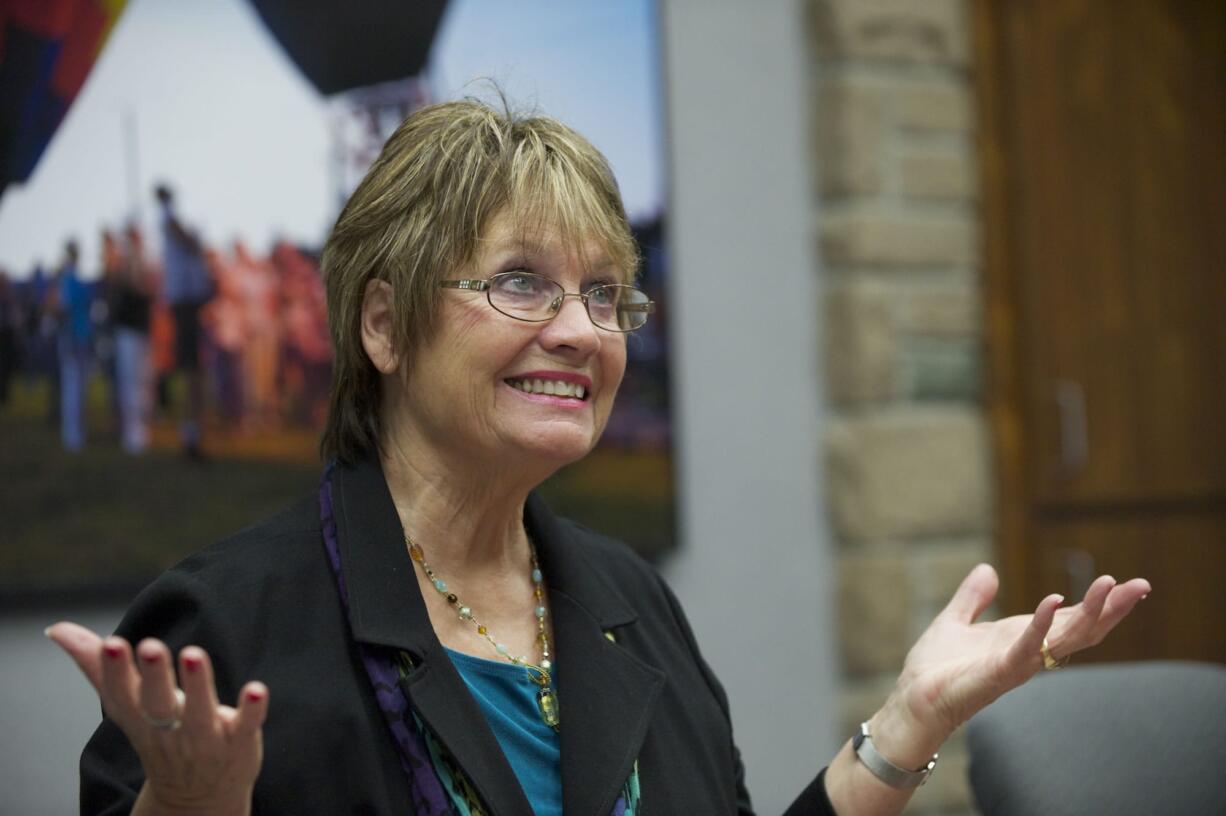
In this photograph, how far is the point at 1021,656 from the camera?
144cm

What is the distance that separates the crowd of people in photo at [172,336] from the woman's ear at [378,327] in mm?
1064

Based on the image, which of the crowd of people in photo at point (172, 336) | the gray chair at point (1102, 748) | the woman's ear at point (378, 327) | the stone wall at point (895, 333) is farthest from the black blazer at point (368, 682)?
the stone wall at point (895, 333)

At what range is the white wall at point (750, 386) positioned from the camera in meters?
3.01

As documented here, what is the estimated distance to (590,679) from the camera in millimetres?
1535

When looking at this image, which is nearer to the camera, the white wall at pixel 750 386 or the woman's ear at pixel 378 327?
the woman's ear at pixel 378 327

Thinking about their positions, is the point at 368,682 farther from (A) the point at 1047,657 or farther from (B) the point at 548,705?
(A) the point at 1047,657

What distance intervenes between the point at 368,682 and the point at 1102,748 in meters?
0.96

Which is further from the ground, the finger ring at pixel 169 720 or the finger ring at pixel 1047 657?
the finger ring at pixel 169 720

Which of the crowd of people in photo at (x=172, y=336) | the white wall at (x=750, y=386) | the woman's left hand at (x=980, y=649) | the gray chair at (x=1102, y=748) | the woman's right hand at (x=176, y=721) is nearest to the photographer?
the woman's right hand at (x=176, y=721)

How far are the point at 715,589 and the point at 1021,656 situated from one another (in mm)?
1594

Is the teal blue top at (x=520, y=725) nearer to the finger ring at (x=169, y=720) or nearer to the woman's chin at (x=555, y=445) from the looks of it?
the woman's chin at (x=555, y=445)

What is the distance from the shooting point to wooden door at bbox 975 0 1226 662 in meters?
3.31

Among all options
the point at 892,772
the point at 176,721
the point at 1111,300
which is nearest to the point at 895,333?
the point at 1111,300

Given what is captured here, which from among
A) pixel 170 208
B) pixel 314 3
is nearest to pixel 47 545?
pixel 170 208
